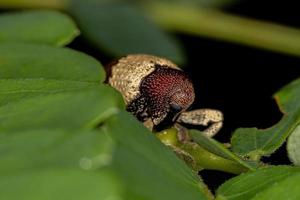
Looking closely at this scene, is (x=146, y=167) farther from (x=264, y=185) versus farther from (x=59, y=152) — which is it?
(x=264, y=185)

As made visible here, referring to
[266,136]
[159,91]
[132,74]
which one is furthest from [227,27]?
A: [266,136]

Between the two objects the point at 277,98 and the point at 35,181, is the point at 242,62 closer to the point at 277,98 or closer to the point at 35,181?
the point at 277,98

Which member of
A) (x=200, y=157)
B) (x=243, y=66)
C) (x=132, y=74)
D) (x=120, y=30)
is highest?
(x=200, y=157)

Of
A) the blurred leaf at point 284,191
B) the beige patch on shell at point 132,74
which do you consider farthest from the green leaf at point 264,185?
the beige patch on shell at point 132,74

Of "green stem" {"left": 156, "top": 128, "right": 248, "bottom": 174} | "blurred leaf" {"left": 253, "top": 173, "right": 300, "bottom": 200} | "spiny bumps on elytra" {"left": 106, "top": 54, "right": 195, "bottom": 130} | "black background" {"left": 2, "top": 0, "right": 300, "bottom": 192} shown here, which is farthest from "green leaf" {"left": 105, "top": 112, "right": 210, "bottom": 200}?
"black background" {"left": 2, "top": 0, "right": 300, "bottom": 192}

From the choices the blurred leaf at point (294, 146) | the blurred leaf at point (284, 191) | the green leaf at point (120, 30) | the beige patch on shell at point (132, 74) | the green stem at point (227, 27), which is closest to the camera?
the blurred leaf at point (284, 191)

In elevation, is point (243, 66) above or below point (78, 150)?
below

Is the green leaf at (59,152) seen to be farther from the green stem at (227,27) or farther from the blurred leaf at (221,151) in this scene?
the green stem at (227,27)
